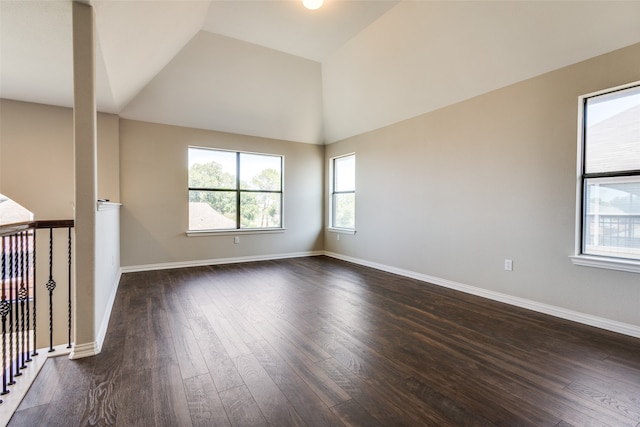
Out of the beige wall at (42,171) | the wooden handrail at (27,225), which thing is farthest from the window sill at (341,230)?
the wooden handrail at (27,225)

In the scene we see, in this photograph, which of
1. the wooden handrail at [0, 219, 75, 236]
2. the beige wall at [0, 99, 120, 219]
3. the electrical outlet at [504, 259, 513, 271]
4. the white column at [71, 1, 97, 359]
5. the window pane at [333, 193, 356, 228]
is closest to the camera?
the wooden handrail at [0, 219, 75, 236]

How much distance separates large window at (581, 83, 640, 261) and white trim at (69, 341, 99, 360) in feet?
14.0

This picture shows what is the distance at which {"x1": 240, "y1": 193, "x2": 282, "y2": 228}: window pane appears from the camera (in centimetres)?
572

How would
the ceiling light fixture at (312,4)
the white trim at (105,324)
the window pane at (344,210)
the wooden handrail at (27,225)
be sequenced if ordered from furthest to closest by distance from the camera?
the window pane at (344,210) → the ceiling light fixture at (312,4) → the white trim at (105,324) → the wooden handrail at (27,225)

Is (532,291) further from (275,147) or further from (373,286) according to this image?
(275,147)

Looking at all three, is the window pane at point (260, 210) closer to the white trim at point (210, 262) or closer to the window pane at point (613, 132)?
the white trim at point (210, 262)

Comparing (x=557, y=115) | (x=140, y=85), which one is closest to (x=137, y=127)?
(x=140, y=85)

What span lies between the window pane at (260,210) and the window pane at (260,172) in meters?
0.16

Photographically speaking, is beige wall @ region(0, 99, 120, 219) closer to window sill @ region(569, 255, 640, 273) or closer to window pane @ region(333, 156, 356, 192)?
window pane @ region(333, 156, 356, 192)

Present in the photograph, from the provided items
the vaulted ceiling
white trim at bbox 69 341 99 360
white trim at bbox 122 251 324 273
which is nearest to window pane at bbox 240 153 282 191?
the vaulted ceiling

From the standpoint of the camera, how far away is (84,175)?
2.10m

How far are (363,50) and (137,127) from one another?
367 cm

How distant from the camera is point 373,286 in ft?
13.1

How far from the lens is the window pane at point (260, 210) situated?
5723mm
